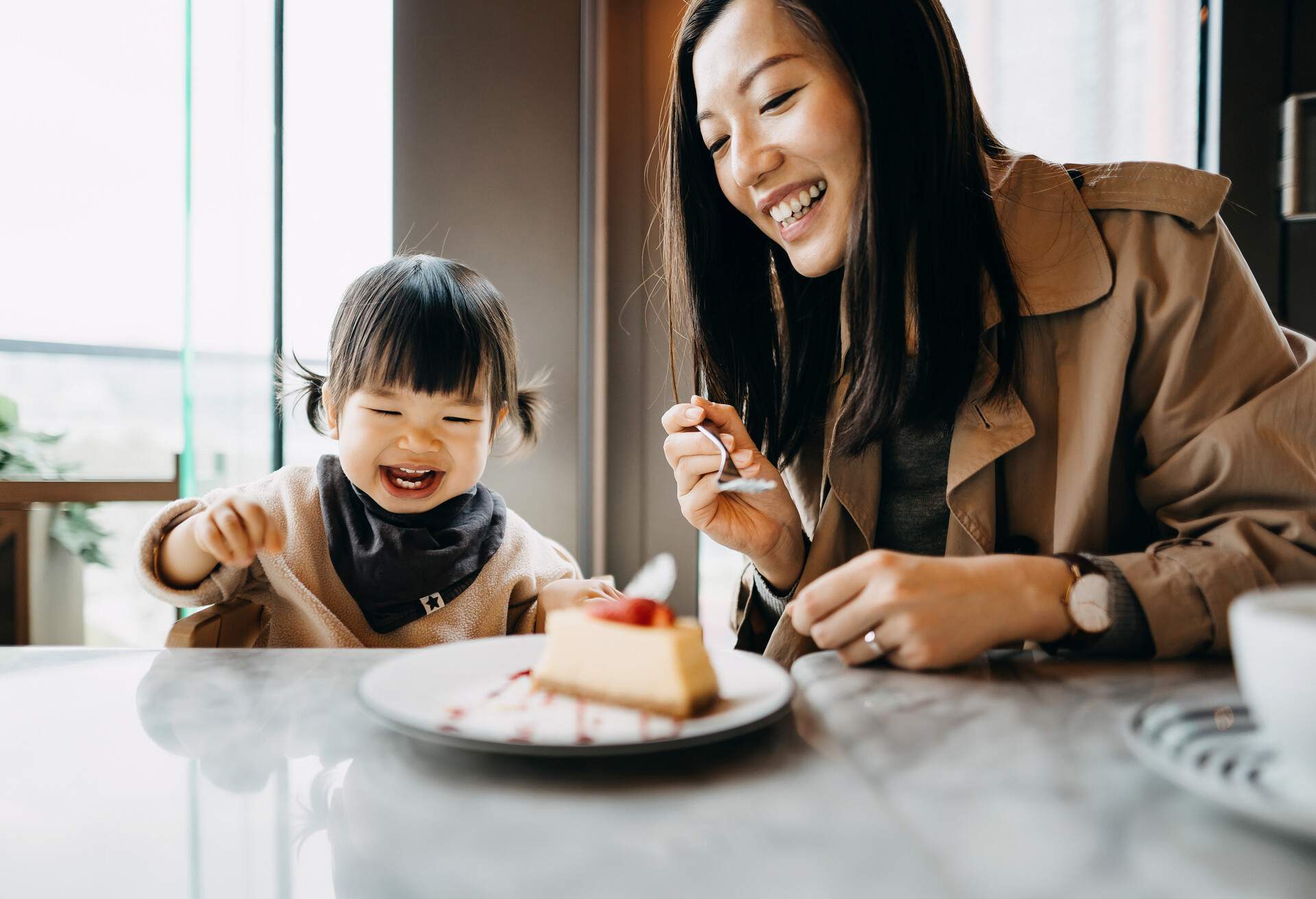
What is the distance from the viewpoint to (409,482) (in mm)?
1315

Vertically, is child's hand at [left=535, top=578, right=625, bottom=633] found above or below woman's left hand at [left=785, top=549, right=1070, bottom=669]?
below

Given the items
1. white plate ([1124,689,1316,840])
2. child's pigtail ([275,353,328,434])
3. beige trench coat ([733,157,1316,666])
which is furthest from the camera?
child's pigtail ([275,353,328,434])

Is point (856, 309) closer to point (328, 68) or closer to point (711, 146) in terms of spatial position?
point (711, 146)

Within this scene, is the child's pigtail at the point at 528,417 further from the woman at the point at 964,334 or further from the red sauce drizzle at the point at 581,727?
the red sauce drizzle at the point at 581,727

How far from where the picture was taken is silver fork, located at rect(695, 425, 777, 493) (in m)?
0.94

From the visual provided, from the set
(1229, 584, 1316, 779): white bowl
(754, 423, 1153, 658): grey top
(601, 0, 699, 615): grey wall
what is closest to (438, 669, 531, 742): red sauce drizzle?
(1229, 584, 1316, 779): white bowl

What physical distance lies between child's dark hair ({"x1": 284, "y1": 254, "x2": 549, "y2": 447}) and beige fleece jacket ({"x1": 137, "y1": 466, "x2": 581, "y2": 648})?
20 centimetres

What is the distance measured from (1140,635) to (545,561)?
99cm

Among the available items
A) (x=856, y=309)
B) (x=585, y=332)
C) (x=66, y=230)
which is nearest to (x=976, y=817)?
(x=856, y=309)

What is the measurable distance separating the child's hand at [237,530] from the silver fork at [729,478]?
0.51m

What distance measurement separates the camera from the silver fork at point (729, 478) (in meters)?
0.94

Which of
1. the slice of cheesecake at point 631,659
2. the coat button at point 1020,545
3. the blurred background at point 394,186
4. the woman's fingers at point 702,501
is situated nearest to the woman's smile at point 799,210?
the woman's fingers at point 702,501

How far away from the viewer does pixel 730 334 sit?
1276 mm

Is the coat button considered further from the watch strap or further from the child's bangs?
the child's bangs
